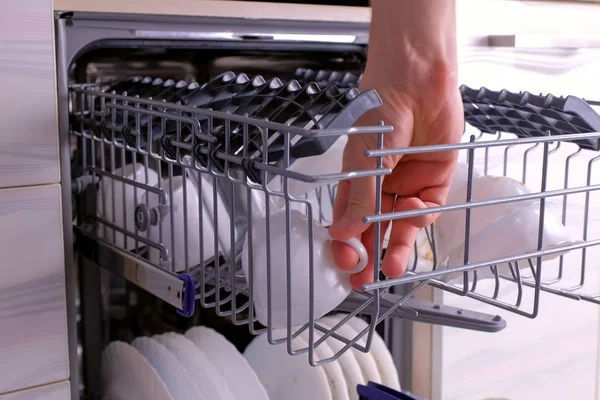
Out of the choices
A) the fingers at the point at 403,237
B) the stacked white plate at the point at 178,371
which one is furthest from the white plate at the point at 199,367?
the fingers at the point at 403,237

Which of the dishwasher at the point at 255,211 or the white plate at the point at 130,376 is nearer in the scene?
the dishwasher at the point at 255,211

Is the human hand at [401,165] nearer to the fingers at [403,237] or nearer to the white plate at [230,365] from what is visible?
the fingers at [403,237]

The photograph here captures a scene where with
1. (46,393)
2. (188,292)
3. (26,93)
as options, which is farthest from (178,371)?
(26,93)

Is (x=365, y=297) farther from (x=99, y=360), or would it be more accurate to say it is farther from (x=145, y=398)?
(x=99, y=360)

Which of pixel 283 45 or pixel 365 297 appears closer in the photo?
pixel 365 297

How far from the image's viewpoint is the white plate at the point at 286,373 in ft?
3.20

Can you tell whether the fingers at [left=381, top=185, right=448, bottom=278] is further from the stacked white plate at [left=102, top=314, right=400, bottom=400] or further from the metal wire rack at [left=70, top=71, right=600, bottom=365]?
the stacked white plate at [left=102, top=314, right=400, bottom=400]

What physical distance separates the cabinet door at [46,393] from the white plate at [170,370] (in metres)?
0.12

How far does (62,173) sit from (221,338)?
0.33 metres

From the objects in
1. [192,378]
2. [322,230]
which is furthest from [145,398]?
[322,230]

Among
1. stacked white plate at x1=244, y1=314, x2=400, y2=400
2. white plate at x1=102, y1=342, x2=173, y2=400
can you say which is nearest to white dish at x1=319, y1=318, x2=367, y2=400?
stacked white plate at x1=244, y1=314, x2=400, y2=400

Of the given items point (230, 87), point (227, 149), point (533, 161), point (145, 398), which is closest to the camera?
point (227, 149)

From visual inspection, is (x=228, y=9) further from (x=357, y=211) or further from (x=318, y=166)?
(x=357, y=211)

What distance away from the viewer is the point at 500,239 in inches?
26.6
